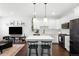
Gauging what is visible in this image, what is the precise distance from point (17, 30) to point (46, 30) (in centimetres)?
272

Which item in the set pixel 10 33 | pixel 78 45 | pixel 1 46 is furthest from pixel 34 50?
pixel 10 33

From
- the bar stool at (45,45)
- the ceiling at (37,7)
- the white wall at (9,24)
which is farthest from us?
the white wall at (9,24)

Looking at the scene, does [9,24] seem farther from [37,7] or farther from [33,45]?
[33,45]

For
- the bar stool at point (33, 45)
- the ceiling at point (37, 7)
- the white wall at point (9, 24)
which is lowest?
the bar stool at point (33, 45)

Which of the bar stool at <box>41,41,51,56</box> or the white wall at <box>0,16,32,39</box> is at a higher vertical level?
the white wall at <box>0,16,32,39</box>

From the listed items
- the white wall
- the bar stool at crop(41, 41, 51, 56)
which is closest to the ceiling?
the bar stool at crop(41, 41, 51, 56)

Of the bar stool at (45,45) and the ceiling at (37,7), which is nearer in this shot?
the bar stool at (45,45)

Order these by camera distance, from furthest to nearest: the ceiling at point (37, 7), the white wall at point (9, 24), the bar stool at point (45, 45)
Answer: the white wall at point (9, 24) < the ceiling at point (37, 7) < the bar stool at point (45, 45)

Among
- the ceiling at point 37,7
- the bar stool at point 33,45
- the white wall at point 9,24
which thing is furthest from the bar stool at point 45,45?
the white wall at point 9,24

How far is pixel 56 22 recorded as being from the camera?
36.7ft

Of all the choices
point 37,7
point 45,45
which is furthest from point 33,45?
point 37,7

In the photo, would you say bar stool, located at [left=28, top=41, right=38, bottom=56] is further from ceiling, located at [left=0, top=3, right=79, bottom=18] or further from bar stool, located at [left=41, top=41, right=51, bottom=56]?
ceiling, located at [left=0, top=3, right=79, bottom=18]

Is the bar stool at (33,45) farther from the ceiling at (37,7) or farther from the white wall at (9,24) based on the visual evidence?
the white wall at (9,24)

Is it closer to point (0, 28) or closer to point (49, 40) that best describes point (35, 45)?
point (49, 40)
